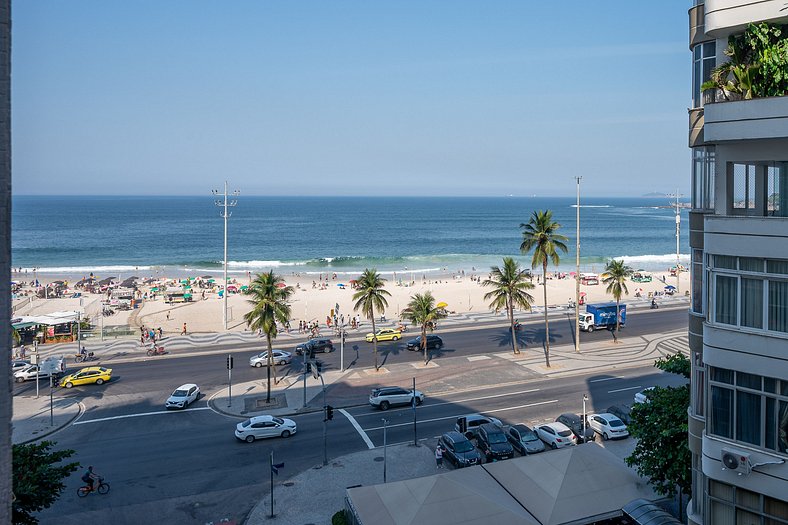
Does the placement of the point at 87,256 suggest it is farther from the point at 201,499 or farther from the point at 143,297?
the point at 201,499

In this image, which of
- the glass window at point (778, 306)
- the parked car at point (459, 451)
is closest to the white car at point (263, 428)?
the parked car at point (459, 451)

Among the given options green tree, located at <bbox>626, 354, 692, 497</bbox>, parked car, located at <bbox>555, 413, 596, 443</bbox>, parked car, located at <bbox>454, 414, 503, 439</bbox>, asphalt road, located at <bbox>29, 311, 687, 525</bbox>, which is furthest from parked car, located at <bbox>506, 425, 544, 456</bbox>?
green tree, located at <bbox>626, 354, 692, 497</bbox>

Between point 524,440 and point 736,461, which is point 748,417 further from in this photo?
point 524,440

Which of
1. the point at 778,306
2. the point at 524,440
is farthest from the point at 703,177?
the point at 524,440

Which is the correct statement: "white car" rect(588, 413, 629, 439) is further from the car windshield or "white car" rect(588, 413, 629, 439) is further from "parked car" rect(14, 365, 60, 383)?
"parked car" rect(14, 365, 60, 383)

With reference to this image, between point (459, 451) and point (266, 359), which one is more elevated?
point (266, 359)

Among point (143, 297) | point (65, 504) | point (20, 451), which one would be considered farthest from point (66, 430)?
point (143, 297)
